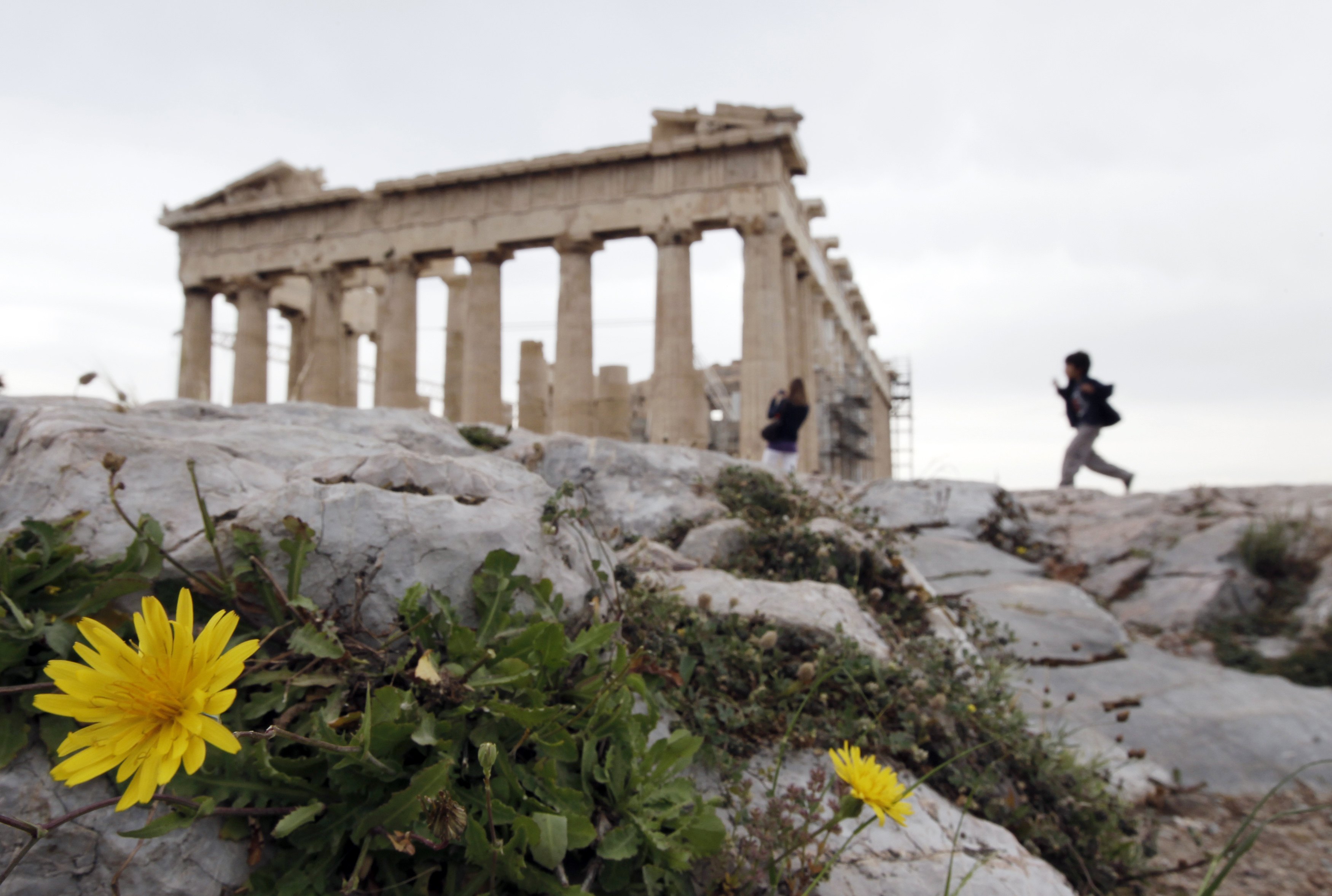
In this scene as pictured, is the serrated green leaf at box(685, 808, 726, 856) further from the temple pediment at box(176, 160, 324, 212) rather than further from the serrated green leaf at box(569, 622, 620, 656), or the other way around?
the temple pediment at box(176, 160, 324, 212)

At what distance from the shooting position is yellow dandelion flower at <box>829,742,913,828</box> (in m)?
2.14

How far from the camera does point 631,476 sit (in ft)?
21.6

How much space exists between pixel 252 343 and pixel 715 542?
73.1 feet

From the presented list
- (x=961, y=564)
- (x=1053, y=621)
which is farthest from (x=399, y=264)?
(x=1053, y=621)

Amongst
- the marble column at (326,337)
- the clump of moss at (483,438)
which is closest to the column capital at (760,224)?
the marble column at (326,337)

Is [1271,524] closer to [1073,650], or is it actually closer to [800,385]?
[1073,650]

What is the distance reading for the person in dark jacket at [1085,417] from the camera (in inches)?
468

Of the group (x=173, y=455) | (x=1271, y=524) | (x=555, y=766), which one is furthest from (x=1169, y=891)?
(x=1271, y=524)

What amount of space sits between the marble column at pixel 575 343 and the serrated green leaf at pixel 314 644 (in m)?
17.4

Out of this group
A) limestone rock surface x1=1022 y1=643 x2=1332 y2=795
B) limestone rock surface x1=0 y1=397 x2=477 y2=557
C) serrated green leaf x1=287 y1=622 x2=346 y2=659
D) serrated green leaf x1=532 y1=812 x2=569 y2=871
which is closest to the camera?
serrated green leaf x1=532 y1=812 x2=569 y2=871

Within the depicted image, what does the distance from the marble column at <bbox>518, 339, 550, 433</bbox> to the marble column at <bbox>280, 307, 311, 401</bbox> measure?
652cm

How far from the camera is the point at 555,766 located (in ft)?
7.13

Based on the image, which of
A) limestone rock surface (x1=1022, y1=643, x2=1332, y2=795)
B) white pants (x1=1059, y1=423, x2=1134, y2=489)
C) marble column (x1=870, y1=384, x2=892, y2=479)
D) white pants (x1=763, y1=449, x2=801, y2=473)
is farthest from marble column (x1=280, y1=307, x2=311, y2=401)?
limestone rock surface (x1=1022, y1=643, x2=1332, y2=795)

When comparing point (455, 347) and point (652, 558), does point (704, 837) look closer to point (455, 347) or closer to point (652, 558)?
point (652, 558)
